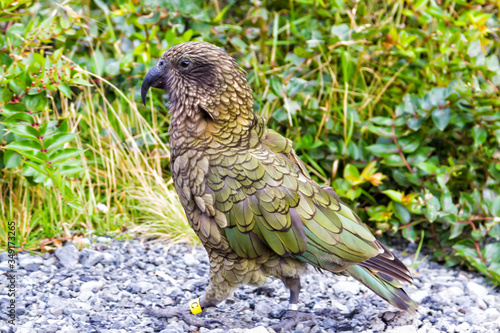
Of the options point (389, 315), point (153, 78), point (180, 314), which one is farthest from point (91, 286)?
point (389, 315)

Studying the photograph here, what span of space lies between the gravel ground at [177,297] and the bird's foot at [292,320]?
0.03 metres

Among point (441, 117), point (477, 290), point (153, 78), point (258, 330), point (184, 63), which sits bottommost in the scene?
point (477, 290)

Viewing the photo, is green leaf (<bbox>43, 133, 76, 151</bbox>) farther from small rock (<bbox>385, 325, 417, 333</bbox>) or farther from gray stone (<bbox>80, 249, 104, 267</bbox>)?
small rock (<bbox>385, 325, 417, 333</bbox>)

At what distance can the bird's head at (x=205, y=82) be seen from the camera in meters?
2.83

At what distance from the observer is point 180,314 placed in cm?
300

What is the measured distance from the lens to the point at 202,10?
15.6ft

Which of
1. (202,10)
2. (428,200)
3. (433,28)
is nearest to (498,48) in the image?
(433,28)

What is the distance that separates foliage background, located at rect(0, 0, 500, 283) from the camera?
12.4 ft

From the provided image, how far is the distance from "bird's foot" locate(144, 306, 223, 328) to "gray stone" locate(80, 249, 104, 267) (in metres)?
0.67

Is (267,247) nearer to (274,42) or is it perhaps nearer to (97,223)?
(97,223)

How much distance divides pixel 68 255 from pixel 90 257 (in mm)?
145

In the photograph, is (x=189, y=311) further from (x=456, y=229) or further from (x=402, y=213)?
(x=456, y=229)

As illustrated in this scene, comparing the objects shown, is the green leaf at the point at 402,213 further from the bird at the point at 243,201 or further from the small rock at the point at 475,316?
the bird at the point at 243,201

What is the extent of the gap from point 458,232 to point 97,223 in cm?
264
